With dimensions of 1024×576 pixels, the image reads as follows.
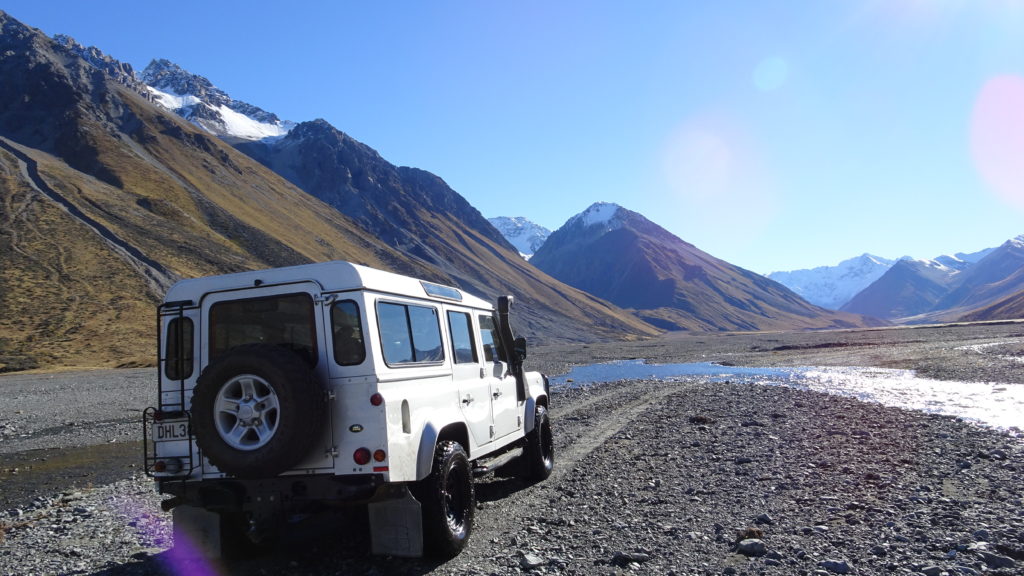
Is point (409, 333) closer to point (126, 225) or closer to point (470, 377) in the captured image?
Result: point (470, 377)

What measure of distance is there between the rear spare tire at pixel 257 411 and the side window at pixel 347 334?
1.38 feet

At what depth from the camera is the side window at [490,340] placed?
10.0 m

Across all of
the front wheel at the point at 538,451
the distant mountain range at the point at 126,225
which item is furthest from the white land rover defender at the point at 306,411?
the distant mountain range at the point at 126,225

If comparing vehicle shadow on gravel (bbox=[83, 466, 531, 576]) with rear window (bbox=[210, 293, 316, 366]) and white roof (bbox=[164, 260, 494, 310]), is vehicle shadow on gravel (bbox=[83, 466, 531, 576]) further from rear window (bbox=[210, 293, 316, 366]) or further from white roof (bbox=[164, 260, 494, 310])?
white roof (bbox=[164, 260, 494, 310])

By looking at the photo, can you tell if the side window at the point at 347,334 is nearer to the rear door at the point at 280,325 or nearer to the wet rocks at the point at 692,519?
the rear door at the point at 280,325

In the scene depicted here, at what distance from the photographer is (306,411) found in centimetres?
624

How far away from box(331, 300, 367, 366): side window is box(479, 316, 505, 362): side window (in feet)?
11.0

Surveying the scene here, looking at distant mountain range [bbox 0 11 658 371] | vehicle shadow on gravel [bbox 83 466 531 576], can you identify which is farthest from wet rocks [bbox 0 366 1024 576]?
distant mountain range [bbox 0 11 658 371]

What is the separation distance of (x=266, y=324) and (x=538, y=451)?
5.97m

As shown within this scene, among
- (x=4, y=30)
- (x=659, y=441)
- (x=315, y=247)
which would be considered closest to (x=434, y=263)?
(x=315, y=247)

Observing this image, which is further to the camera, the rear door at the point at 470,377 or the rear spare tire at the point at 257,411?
the rear door at the point at 470,377

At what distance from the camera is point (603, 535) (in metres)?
8.48

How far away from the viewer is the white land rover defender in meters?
6.41

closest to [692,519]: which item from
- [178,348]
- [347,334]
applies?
[347,334]
